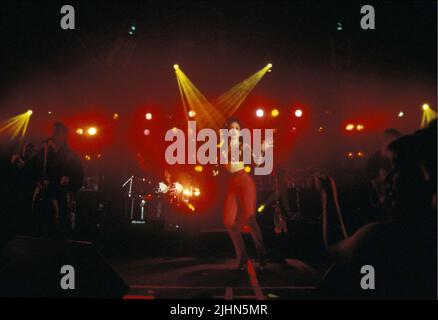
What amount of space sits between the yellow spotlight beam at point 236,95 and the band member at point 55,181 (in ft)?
12.7

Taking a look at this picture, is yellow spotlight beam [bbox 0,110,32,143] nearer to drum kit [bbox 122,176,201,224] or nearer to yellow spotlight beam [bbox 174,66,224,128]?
drum kit [bbox 122,176,201,224]

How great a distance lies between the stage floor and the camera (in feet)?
11.1

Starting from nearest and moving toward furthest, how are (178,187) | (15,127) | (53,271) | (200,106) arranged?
1. (53,271)
2. (15,127)
3. (178,187)
4. (200,106)

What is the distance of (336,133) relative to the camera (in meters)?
7.74

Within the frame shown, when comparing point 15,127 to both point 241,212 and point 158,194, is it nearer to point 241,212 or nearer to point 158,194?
point 158,194

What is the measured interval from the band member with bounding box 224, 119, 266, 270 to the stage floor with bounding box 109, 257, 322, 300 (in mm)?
267

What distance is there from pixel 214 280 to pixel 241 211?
1.15m

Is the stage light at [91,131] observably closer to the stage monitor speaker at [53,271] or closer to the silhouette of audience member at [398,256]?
the stage monitor speaker at [53,271]

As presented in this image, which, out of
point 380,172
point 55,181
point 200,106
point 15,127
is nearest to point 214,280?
point 55,181

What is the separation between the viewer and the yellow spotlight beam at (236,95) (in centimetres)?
746

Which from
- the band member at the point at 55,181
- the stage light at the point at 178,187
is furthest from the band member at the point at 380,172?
the band member at the point at 55,181

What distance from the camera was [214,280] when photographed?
150 inches

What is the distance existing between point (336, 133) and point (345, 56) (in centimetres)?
207

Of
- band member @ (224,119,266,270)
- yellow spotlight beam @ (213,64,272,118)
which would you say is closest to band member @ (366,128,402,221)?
band member @ (224,119,266,270)
